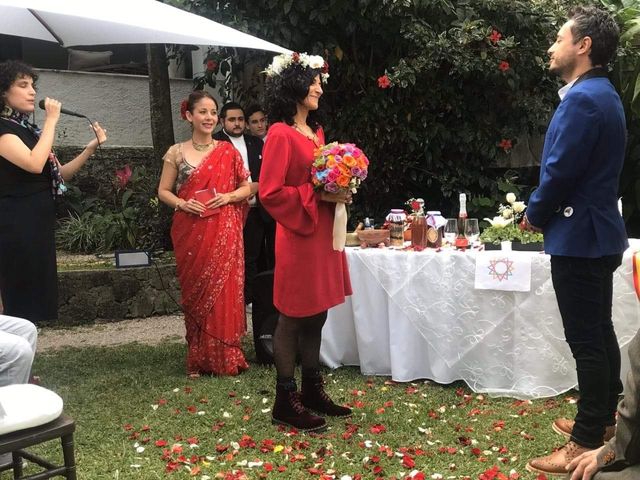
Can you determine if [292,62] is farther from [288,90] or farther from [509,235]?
A: [509,235]

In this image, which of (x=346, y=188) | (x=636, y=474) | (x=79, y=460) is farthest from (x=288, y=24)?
(x=636, y=474)

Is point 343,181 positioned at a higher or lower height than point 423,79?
lower

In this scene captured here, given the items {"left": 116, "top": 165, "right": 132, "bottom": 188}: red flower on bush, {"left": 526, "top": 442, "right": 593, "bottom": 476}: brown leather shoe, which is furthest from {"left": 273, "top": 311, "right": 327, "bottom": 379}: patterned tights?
{"left": 116, "top": 165, "right": 132, "bottom": 188}: red flower on bush

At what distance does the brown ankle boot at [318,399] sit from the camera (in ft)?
11.6

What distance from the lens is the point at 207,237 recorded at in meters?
4.25

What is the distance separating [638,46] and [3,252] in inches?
229

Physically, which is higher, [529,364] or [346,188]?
[346,188]

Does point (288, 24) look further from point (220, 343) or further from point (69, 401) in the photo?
point (69, 401)

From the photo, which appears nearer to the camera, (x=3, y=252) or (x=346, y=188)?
(x=346, y=188)

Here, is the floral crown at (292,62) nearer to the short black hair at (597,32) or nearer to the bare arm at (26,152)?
the short black hair at (597,32)

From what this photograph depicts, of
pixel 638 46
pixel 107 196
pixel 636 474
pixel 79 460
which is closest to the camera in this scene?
pixel 636 474

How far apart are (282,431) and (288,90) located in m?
1.61

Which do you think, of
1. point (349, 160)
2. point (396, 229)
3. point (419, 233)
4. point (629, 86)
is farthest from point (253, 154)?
point (629, 86)

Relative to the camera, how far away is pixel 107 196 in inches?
314
